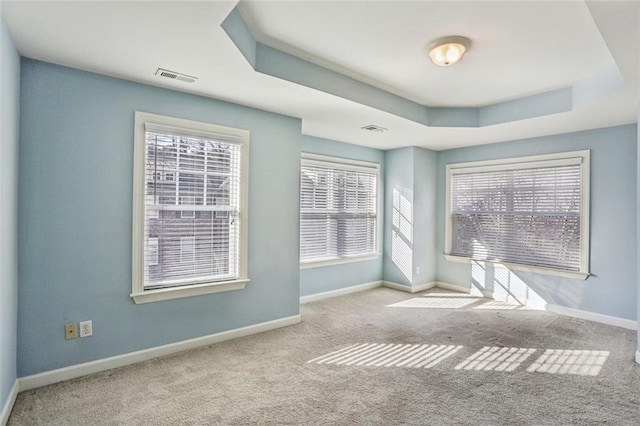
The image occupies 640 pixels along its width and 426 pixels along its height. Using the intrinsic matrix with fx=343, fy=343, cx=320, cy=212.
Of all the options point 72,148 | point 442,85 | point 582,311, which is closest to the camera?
point 72,148

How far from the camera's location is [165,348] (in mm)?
2928

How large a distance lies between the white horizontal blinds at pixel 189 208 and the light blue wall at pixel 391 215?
2925 mm

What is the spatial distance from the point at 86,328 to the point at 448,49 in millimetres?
3375

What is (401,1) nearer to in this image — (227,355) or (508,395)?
(508,395)

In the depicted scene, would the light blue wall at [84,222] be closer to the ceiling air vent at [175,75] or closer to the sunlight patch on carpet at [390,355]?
the ceiling air vent at [175,75]

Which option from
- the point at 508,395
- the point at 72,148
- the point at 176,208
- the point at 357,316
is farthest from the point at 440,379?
the point at 72,148

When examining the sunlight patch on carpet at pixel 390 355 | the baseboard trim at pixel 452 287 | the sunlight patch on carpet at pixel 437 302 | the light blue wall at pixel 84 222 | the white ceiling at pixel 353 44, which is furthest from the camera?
the baseboard trim at pixel 452 287

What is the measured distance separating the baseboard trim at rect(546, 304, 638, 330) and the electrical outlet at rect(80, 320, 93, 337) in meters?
4.99

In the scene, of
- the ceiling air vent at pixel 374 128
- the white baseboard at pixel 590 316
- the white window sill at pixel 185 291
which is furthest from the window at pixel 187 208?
the white baseboard at pixel 590 316

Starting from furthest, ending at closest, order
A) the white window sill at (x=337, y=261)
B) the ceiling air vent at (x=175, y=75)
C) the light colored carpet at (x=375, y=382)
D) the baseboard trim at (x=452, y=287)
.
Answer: the baseboard trim at (x=452, y=287) < the white window sill at (x=337, y=261) < the ceiling air vent at (x=175, y=75) < the light colored carpet at (x=375, y=382)

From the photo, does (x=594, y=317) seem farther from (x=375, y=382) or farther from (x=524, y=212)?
(x=375, y=382)

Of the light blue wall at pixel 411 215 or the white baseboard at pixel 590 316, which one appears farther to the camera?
the light blue wall at pixel 411 215

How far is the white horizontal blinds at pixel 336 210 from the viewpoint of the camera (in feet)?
15.6

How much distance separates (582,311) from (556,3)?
3.62m
